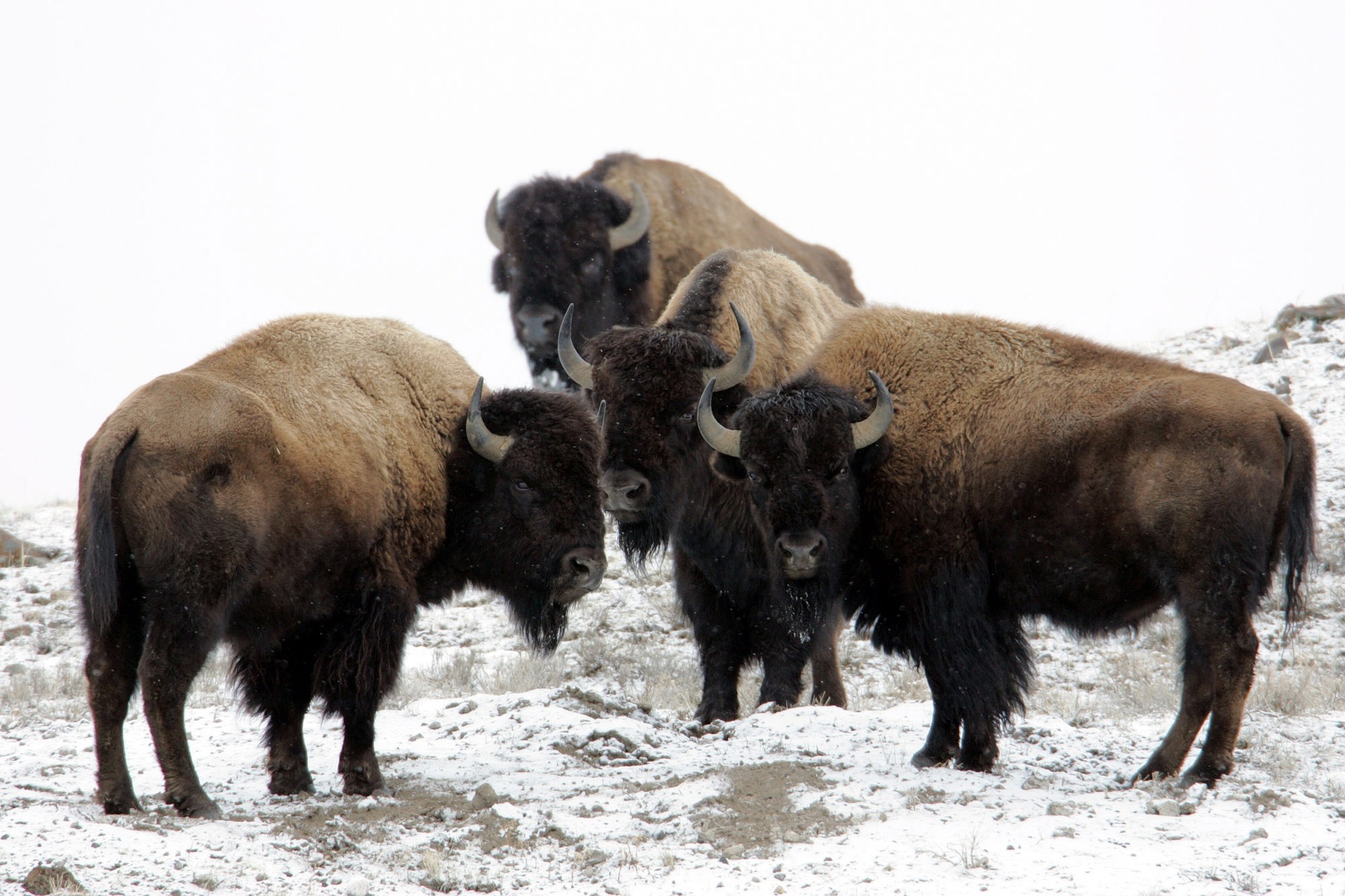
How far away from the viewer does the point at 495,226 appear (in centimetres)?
1085

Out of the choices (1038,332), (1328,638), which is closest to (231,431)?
(1038,332)

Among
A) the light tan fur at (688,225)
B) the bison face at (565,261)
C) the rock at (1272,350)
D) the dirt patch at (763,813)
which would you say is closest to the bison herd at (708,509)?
the dirt patch at (763,813)

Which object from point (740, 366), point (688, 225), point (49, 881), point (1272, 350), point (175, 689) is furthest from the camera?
point (1272, 350)

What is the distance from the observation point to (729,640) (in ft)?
23.1

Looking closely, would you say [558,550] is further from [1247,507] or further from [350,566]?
[1247,507]

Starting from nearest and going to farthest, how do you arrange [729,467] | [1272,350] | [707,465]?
1. [729,467]
2. [707,465]
3. [1272,350]

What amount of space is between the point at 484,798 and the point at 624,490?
186 cm

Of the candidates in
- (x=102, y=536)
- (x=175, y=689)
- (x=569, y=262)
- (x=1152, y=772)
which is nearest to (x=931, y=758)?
(x=1152, y=772)

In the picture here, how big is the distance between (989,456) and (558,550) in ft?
6.39

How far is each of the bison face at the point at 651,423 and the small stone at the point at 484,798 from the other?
1736mm

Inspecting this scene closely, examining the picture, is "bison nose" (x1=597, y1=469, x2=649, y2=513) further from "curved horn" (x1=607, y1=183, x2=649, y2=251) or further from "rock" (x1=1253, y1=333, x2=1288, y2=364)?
"rock" (x1=1253, y1=333, x2=1288, y2=364)

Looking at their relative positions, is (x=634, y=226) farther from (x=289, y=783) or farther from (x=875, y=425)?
(x=289, y=783)

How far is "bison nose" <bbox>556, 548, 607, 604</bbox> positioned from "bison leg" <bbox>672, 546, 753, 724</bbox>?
1.38 metres

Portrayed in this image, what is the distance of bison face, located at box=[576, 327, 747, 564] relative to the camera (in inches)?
254
